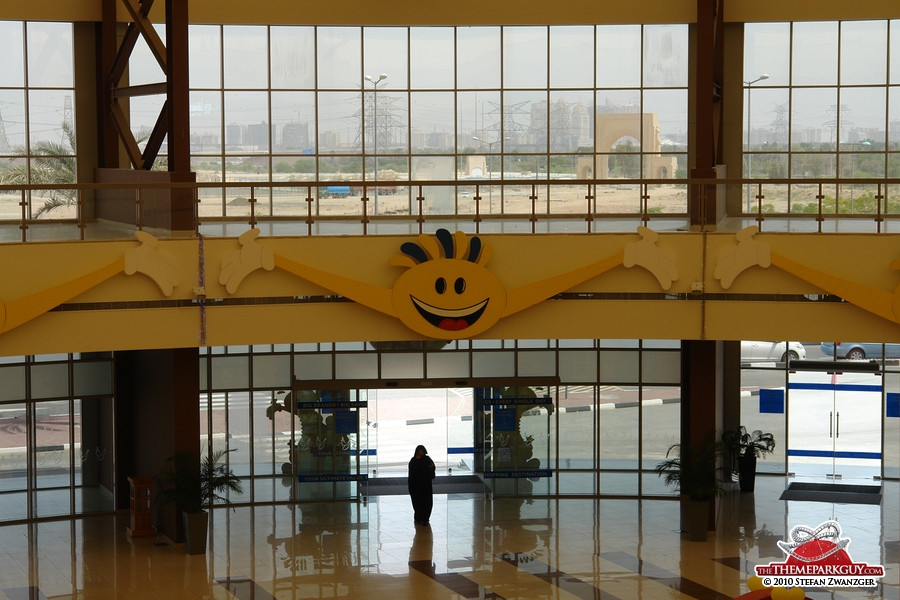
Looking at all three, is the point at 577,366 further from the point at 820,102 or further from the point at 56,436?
the point at 56,436

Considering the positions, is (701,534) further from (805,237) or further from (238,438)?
(238,438)

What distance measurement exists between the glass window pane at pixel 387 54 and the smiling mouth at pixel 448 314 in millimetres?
7346

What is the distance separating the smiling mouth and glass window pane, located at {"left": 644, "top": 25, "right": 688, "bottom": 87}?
7959 millimetres

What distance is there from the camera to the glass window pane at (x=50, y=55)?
22.3 m

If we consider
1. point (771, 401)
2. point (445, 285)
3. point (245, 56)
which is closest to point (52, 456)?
point (245, 56)

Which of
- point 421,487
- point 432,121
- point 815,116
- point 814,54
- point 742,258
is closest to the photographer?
point 742,258

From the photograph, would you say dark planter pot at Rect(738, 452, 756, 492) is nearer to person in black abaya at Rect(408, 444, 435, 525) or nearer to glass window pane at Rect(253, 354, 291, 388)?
person in black abaya at Rect(408, 444, 435, 525)

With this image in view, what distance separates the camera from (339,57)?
23.8 meters

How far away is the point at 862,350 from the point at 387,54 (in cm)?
1191

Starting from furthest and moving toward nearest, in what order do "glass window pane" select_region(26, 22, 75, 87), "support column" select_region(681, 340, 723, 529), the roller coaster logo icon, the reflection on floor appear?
"glass window pane" select_region(26, 22, 75, 87) → "support column" select_region(681, 340, 723, 529) → the reflection on floor → the roller coaster logo icon

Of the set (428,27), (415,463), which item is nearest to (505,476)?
(415,463)

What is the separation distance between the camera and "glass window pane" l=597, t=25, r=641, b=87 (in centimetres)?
2362

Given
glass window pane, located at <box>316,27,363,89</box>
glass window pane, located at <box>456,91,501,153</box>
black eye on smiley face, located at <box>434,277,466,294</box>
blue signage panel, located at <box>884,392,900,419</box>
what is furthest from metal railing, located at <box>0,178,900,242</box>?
blue signage panel, located at <box>884,392,900,419</box>

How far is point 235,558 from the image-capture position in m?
18.8
